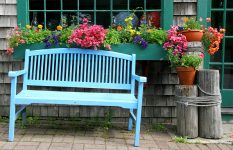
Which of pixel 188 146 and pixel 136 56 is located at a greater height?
pixel 136 56

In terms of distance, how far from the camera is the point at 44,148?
3.84 metres

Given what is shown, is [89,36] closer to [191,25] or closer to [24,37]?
[24,37]

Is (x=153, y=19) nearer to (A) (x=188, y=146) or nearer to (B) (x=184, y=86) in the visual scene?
(B) (x=184, y=86)

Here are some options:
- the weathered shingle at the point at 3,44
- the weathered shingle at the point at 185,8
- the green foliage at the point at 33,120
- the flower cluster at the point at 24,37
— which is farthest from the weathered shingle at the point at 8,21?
the weathered shingle at the point at 185,8

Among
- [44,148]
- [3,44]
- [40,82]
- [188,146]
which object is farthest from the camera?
[3,44]

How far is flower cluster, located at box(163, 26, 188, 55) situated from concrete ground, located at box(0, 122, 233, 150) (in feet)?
3.53

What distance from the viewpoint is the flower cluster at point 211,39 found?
4.59m

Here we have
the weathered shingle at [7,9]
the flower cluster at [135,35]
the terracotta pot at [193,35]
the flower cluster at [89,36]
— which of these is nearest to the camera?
the flower cluster at [89,36]

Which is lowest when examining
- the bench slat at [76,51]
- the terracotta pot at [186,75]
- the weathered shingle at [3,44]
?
the terracotta pot at [186,75]

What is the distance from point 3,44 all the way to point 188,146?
9.29ft

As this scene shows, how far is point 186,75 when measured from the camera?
447cm

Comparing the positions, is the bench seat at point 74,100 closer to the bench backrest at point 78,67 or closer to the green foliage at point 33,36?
the bench backrest at point 78,67

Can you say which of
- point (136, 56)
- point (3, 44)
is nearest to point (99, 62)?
point (136, 56)

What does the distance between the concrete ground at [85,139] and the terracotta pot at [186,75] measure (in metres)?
0.71
